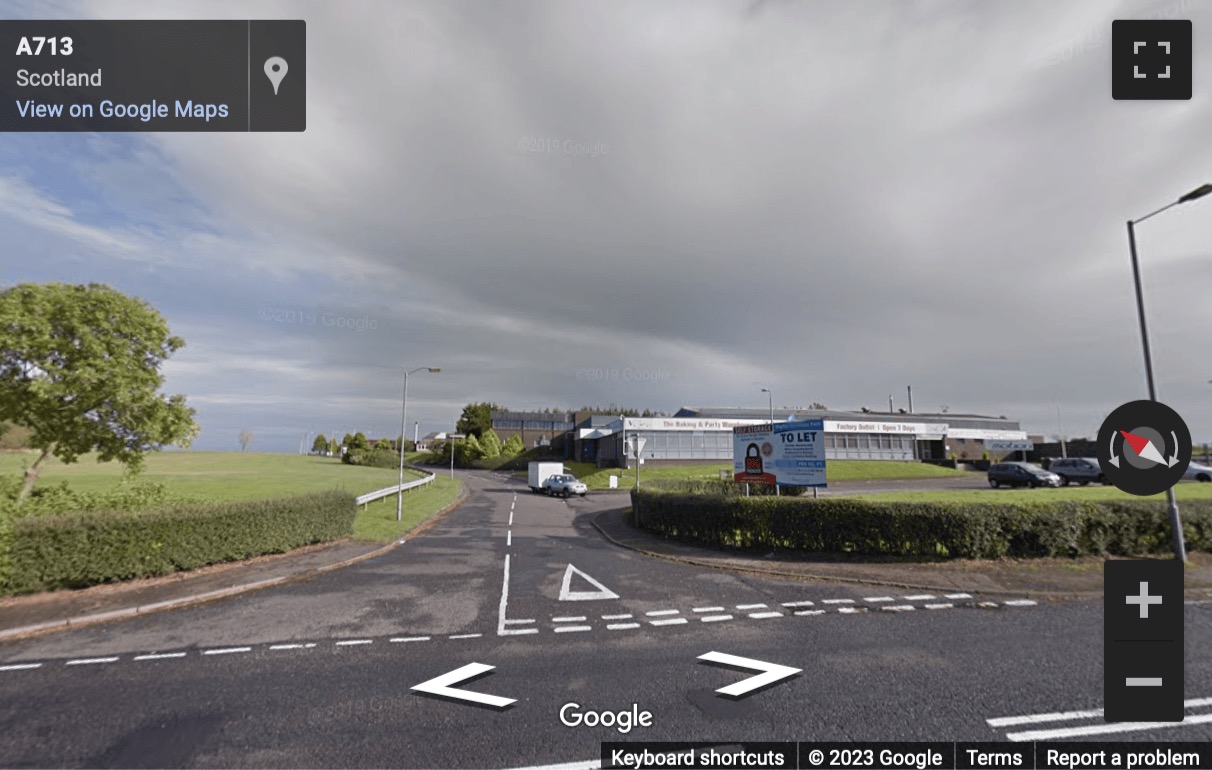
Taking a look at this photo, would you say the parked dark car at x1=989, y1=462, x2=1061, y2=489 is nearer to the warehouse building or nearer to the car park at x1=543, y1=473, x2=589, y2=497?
the warehouse building

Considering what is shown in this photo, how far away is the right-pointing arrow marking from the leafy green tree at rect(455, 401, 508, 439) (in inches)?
3480

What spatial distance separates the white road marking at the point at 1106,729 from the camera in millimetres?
5000

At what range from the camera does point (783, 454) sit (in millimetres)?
16016

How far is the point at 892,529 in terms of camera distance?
41.5 ft

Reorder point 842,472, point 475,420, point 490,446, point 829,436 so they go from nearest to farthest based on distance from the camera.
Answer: point 842,472, point 829,436, point 490,446, point 475,420

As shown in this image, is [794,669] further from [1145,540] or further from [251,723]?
[1145,540]

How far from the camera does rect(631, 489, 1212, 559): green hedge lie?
1207 cm

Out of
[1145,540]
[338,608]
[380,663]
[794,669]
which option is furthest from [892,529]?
[338,608]

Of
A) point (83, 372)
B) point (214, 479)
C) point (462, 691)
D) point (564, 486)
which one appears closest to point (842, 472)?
point (564, 486)

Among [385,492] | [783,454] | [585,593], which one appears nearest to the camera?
[585,593]

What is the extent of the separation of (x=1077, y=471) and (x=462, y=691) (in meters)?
44.0

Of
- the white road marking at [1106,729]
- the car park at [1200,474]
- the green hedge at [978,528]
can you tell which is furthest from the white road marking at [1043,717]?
the car park at [1200,474]

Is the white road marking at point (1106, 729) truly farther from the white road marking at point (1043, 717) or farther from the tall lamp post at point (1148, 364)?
the tall lamp post at point (1148, 364)

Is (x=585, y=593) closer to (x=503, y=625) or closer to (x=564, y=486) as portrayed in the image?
(x=503, y=625)
